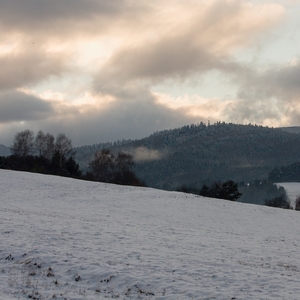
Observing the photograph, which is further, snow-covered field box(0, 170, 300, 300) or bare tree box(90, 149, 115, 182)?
bare tree box(90, 149, 115, 182)

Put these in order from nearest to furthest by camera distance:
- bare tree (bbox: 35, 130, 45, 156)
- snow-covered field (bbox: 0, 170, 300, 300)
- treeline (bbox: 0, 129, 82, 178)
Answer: snow-covered field (bbox: 0, 170, 300, 300)
treeline (bbox: 0, 129, 82, 178)
bare tree (bbox: 35, 130, 45, 156)

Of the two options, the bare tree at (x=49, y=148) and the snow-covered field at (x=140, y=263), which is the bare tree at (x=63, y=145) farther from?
the snow-covered field at (x=140, y=263)

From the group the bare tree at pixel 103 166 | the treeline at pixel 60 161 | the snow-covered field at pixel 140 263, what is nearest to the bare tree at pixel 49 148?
the treeline at pixel 60 161

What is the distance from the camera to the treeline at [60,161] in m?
93.4

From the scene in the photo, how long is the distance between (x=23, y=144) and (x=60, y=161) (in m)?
18.7

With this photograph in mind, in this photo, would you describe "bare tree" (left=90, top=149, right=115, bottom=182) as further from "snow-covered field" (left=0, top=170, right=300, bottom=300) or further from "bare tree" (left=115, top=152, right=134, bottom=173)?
"snow-covered field" (left=0, top=170, right=300, bottom=300)

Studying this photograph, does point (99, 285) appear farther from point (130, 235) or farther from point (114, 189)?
point (114, 189)

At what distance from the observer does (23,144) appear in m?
108

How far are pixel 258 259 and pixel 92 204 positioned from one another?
26336 mm

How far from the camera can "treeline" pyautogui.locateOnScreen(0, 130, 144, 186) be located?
93.4 meters

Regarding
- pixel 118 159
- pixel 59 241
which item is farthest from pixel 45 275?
pixel 118 159

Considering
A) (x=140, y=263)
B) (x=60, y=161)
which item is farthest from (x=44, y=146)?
(x=140, y=263)

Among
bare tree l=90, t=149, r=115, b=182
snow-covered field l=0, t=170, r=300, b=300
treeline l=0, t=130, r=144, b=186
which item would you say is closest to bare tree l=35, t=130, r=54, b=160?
treeline l=0, t=130, r=144, b=186

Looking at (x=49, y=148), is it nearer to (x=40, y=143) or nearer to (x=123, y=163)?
(x=40, y=143)
